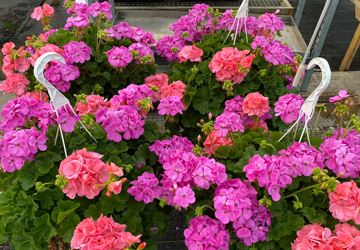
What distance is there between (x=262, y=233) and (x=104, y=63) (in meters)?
1.28

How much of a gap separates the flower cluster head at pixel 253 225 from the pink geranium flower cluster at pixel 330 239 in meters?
0.11

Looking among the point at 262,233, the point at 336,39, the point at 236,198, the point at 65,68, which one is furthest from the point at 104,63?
the point at 336,39

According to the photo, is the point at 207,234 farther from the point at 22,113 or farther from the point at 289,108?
the point at 22,113

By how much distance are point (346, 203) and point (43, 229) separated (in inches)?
42.7

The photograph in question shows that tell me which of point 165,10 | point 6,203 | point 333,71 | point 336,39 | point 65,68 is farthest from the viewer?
point 336,39

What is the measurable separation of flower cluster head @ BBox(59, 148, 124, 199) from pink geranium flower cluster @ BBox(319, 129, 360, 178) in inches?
30.4

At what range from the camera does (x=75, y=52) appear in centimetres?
164

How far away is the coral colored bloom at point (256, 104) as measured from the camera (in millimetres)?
1381

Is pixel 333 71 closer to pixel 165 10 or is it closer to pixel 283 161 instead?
pixel 165 10

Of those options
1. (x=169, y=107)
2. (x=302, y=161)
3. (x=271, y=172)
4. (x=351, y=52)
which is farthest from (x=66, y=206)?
(x=351, y=52)

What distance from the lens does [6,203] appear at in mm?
1163

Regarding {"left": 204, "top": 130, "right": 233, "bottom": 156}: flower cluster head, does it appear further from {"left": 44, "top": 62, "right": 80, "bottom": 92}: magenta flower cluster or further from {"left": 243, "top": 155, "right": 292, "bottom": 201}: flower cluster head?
{"left": 44, "top": 62, "right": 80, "bottom": 92}: magenta flower cluster

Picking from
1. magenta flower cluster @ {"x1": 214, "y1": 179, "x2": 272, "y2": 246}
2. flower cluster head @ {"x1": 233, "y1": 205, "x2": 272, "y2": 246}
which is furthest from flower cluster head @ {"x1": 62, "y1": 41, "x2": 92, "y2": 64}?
flower cluster head @ {"x1": 233, "y1": 205, "x2": 272, "y2": 246}

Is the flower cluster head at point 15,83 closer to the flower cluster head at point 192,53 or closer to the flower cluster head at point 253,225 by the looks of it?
the flower cluster head at point 192,53
